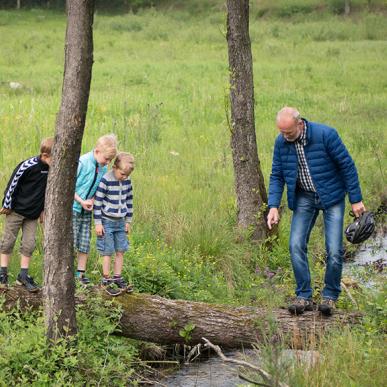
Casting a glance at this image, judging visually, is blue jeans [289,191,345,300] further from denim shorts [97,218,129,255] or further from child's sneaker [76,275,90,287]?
child's sneaker [76,275,90,287]

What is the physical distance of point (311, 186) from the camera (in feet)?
26.3

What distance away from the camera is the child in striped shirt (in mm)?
7922

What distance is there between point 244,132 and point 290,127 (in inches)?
121

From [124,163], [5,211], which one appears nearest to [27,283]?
[5,211]

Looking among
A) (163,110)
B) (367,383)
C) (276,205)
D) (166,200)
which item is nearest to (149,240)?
(166,200)

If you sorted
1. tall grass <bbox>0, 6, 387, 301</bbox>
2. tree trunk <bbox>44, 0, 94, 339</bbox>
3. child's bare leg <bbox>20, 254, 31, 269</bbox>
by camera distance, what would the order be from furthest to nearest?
1. tall grass <bbox>0, 6, 387, 301</bbox>
2. child's bare leg <bbox>20, 254, 31, 269</bbox>
3. tree trunk <bbox>44, 0, 94, 339</bbox>

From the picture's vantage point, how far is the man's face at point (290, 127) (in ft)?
25.4

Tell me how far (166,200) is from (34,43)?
25.1 metres

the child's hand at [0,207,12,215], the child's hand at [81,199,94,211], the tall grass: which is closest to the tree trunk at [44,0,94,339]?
the child's hand at [0,207,12,215]

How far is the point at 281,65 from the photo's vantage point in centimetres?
2850

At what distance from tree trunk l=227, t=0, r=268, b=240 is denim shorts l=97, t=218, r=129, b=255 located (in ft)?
9.63

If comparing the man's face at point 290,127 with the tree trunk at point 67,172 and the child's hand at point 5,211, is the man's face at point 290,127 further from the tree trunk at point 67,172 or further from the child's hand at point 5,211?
the child's hand at point 5,211

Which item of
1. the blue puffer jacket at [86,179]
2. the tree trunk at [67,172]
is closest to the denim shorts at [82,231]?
the blue puffer jacket at [86,179]

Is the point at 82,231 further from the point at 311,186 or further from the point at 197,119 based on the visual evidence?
the point at 197,119
